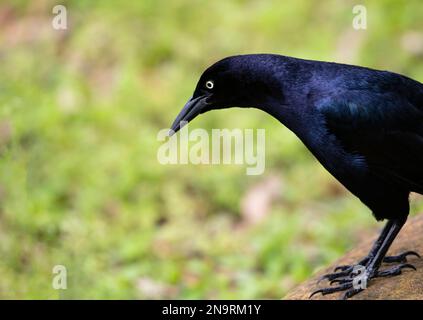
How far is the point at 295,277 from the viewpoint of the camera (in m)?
5.48

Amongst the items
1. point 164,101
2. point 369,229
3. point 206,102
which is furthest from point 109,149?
point 206,102

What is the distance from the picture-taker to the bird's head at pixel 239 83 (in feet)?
12.3

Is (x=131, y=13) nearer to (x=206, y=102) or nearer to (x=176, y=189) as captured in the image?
(x=176, y=189)

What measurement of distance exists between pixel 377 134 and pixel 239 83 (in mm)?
Answer: 735

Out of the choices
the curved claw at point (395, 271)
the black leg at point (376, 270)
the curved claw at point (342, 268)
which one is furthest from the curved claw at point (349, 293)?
the curved claw at point (342, 268)

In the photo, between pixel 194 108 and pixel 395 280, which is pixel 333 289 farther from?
pixel 194 108

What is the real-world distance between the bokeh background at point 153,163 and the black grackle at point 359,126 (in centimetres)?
176

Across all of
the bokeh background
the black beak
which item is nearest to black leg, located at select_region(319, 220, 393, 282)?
the black beak

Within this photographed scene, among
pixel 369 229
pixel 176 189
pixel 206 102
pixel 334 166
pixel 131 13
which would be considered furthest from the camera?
pixel 131 13

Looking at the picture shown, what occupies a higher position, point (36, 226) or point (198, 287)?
point (36, 226)

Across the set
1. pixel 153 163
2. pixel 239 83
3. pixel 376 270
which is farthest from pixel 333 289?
pixel 153 163

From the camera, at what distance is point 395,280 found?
3.58 metres

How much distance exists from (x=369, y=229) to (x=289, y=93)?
8.28 ft

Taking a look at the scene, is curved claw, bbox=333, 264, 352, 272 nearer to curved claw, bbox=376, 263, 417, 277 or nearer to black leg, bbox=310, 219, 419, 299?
black leg, bbox=310, 219, 419, 299
